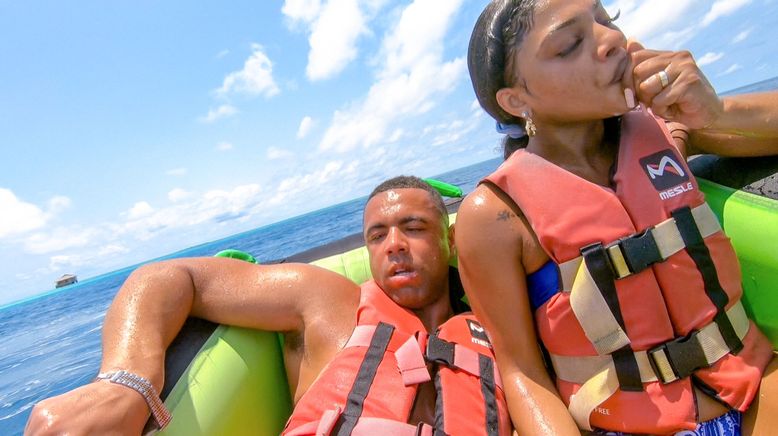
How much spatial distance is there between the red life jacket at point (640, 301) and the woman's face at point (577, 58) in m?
0.22

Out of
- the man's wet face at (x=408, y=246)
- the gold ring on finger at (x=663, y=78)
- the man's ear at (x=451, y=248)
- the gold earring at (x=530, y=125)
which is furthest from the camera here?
the man's ear at (x=451, y=248)

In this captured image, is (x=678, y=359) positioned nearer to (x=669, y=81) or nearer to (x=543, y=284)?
(x=543, y=284)

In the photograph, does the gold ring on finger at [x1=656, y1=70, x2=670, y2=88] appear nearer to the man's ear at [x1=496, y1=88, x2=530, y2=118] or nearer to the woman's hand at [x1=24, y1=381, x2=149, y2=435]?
the man's ear at [x1=496, y1=88, x2=530, y2=118]

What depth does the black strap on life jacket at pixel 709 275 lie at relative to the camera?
1.36 m

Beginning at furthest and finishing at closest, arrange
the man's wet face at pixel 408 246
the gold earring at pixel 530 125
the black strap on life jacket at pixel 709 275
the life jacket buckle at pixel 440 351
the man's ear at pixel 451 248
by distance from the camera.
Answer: the man's ear at pixel 451 248 → the man's wet face at pixel 408 246 → the life jacket buckle at pixel 440 351 → the gold earring at pixel 530 125 → the black strap on life jacket at pixel 709 275

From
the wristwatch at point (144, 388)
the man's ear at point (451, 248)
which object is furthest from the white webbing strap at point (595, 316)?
the wristwatch at point (144, 388)

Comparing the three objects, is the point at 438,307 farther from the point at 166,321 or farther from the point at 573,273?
the point at 166,321

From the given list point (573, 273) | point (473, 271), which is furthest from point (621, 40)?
point (473, 271)

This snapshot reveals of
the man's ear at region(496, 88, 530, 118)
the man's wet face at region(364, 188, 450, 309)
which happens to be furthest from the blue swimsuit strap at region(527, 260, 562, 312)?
the man's wet face at region(364, 188, 450, 309)

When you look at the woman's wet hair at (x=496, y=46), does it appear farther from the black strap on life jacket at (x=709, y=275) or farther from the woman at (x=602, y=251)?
the black strap on life jacket at (x=709, y=275)

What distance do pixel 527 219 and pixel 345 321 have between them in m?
0.93

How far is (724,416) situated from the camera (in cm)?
132

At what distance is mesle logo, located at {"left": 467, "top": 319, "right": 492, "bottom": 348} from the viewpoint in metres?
1.78

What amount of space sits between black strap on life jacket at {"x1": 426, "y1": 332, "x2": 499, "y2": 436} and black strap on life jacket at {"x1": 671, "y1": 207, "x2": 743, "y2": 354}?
27.7 inches
